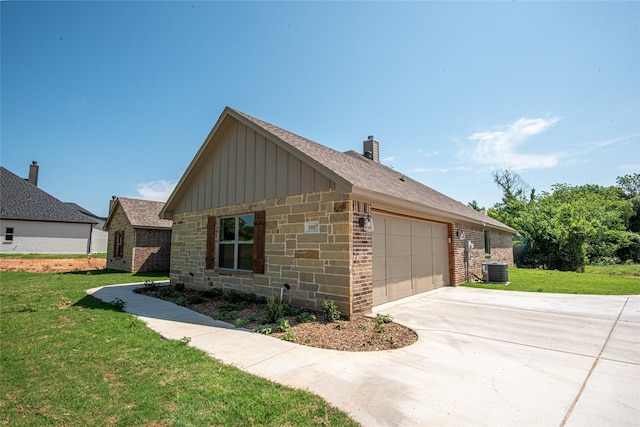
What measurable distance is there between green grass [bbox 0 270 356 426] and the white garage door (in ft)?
15.3

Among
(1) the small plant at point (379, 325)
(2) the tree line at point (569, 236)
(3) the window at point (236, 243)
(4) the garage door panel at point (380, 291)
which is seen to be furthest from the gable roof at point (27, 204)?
(2) the tree line at point (569, 236)

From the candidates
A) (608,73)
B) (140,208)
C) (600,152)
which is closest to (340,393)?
(608,73)

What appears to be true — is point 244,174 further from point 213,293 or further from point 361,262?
point 361,262

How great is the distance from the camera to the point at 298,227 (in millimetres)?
6953

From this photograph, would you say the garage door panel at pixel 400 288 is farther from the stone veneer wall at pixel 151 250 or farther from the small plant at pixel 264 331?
the stone veneer wall at pixel 151 250

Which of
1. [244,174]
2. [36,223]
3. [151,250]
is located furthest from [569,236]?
[36,223]

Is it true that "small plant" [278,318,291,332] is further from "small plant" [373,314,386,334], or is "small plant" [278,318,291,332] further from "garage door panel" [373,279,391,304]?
"garage door panel" [373,279,391,304]

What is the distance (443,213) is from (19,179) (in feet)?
117

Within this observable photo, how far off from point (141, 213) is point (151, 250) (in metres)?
2.51

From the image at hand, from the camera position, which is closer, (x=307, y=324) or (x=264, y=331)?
(x=264, y=331)

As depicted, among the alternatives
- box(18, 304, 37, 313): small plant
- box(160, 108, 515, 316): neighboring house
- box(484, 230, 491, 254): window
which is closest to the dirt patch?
box(160, 108, 515, 316): neighboring house

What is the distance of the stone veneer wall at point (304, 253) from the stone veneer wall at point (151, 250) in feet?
36.5

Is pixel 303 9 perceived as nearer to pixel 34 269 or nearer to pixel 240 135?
pixel 240 135

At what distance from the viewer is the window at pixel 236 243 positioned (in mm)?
8266
